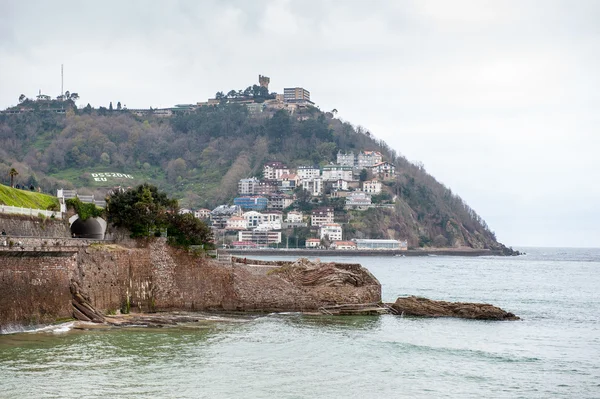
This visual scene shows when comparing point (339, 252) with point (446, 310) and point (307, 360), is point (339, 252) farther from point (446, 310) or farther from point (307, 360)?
point (307, 360)

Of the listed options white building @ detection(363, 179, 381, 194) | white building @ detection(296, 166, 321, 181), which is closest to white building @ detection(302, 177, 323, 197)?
white building @ detection(296, 166, 321, 181)

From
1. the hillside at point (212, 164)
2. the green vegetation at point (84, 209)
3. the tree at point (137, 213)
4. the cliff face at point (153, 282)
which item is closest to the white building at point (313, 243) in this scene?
the hillside at point (212, 164)

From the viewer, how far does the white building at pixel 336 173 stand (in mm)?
175375

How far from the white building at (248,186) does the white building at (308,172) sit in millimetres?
9342

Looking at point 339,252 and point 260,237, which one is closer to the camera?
point 339,252

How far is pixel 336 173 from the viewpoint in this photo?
17638 cm

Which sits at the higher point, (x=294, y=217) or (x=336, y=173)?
(x=336, y=173)

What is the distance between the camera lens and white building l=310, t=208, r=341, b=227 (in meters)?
155

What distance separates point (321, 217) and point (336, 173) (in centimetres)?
2244

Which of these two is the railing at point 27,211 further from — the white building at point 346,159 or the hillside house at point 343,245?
the white building at point 346,159

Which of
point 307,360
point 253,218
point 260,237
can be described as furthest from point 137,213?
point 253,218

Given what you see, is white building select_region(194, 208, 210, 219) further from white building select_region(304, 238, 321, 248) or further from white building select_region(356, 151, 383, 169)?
white building select_region(356, 151, 383, 169)

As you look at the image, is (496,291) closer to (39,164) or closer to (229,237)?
(229,237)

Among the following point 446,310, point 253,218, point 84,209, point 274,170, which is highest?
point 274,170
